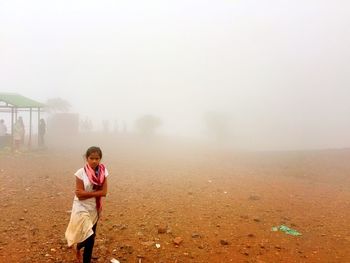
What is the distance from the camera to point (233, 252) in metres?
6.07

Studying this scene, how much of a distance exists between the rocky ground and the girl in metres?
1.02

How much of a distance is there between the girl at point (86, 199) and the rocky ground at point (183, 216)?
1.02 meters

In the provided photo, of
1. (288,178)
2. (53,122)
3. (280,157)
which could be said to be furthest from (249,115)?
(288,178)

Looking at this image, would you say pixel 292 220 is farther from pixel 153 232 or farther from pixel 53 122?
pixel 53 122

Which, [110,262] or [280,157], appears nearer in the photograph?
[110,262]

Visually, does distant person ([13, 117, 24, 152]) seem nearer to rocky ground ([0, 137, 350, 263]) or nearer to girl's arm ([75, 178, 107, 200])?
rocky ground ([0, 137, 350, 263])

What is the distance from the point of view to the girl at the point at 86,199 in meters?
→ 4.69

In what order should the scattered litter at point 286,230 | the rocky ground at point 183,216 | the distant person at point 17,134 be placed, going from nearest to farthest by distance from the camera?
1. the rocky ground at point 183,216
2. the scattered litter at point 286,230
3. the distant person at point 17,134

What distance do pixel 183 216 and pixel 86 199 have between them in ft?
11.8

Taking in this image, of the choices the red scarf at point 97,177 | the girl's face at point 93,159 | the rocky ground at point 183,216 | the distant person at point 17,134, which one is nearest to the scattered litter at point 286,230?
the rocky ground at point 183,216

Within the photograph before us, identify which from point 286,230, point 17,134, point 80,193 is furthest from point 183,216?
point 17,134

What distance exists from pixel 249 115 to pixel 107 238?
7077 centimetres

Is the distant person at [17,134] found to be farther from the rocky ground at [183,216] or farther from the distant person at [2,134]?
the rocky ground at [183,216]

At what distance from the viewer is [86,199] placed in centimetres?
475
